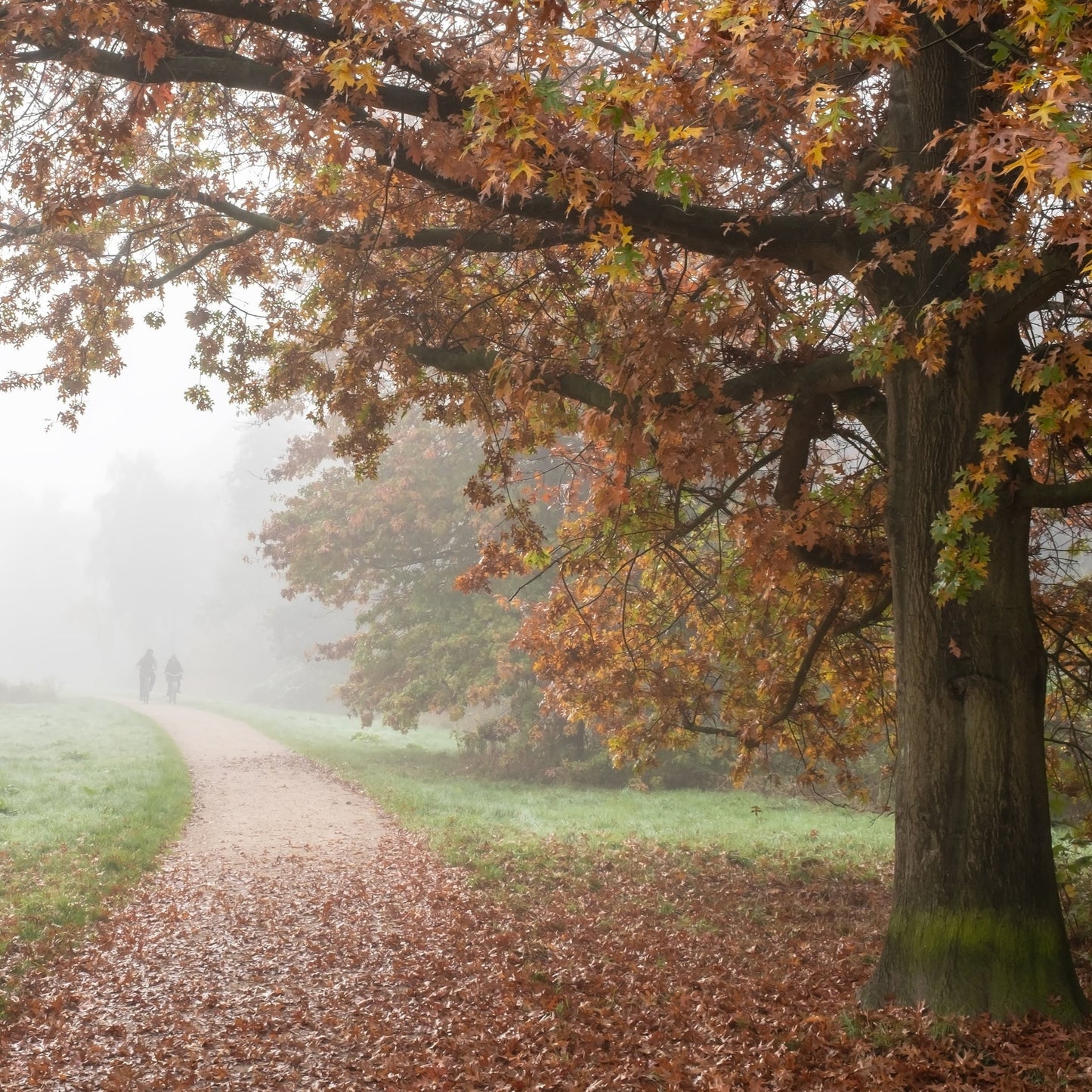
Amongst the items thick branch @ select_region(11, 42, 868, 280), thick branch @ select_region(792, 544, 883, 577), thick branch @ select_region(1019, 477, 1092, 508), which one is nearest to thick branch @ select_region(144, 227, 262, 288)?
thick branch @ select_region(11, 42, 868, 280)

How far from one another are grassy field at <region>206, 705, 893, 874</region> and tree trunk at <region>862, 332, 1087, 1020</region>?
19.0 ft

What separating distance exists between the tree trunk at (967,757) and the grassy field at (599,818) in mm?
5782

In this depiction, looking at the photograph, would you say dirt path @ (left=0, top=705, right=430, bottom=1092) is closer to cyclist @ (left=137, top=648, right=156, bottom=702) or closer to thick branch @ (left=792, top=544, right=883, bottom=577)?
thick branch @ (left=792, top=544, right=883, bottom=577)

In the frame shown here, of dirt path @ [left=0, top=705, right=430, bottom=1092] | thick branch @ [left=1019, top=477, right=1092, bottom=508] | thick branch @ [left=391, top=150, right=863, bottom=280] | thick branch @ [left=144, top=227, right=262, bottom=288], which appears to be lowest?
dirt path @ [left=0, top=705, right=430, bottom=1092]

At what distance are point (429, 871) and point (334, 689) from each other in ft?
38.4

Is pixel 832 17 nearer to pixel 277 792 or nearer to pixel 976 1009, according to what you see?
pixel 976 1009

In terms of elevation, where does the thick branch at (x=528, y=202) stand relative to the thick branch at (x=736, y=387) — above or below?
above

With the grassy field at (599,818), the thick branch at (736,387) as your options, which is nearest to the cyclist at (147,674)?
the grassy field at (599,818)

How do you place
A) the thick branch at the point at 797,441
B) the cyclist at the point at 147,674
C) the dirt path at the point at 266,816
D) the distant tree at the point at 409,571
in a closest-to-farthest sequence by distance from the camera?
1. the thick branch at the point at 797,441
2. the dirt path at the point at 266,816
3. the distant tree at the point at 409,571
4. the cyclist at the point at 147,674

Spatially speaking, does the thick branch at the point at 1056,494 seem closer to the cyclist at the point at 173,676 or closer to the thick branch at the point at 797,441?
the thick branch at the point at 797,441

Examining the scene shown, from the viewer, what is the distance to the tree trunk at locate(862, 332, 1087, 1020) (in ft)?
17.1

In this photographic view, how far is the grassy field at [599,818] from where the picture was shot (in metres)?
11.8

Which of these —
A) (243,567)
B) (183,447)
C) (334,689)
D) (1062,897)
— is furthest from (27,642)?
(1062,897)

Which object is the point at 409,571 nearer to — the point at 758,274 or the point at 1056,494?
the point at 758,274
